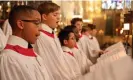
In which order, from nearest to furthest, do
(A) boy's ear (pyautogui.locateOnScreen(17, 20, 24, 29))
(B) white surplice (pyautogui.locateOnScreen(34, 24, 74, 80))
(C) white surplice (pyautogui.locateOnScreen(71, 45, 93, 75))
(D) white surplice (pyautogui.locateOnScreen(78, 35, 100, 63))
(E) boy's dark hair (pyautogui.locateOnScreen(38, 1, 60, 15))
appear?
(A) boy's ear (pyautogui.locateOnScreen(17, 20, 24, 29)), (B) white surplice (pyautogui.locateOnScreen(34, 24, 74, 80)), (E) boy's dark hair (pyautogui.locateOnScreen(38, 1, 60, 15)), (C) white surplice (pyautogui.locateOnScreen(71, 45, 93, 75)), (D) white surplice (pyautogui.locateOnScreen(78, 35, 100, 63))

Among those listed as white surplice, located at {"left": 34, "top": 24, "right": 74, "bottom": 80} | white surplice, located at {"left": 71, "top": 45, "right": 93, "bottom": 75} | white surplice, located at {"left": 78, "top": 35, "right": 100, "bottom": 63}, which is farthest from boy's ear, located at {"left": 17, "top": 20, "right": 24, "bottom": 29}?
white surplice, located at {"left": 78, "top": 35, "right": 100, "bottom": 63}

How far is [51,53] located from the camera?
9.87 ft

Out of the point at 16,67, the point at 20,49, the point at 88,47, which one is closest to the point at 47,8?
the point at 20,49

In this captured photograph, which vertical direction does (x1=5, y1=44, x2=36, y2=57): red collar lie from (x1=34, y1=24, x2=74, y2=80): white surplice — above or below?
above

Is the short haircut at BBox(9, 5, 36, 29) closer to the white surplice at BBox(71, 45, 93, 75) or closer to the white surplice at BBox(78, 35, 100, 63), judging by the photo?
the white surplice at BBox(71, 45, 93, 75)

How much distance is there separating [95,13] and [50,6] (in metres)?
10.1

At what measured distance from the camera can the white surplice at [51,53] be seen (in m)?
2.97

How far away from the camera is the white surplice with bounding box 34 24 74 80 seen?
297cm

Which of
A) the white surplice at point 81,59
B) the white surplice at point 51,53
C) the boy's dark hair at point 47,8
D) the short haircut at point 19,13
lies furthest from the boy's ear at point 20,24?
the white surplice at point 81,59

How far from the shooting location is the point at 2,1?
923cm

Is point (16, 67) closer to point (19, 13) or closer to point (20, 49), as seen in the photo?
point (20, 49)

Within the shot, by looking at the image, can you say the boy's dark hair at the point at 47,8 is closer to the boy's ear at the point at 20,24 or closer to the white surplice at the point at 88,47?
the boy's ear at the point at 20,24

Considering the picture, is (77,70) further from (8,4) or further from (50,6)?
(8,4)

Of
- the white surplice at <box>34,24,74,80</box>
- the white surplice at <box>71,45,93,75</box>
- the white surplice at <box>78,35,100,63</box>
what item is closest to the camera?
the white surplice at <box>34,24,74,80</box>
